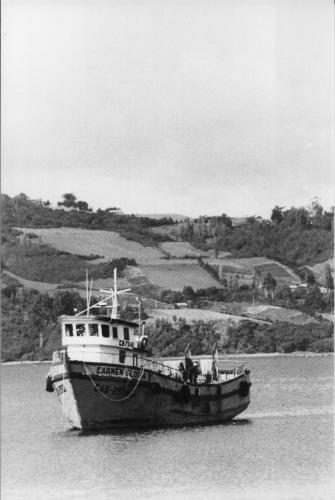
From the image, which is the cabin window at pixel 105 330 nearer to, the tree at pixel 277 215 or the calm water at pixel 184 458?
the calm water at pixel 184 458

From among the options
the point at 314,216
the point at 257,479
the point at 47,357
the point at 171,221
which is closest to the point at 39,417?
the point at 171,221

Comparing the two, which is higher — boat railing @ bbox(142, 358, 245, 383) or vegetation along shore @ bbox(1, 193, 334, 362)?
vegetation along shore @ bbox(1, 193, 334, 362)

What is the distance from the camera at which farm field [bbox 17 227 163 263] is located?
224 ft

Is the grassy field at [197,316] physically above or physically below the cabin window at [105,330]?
above

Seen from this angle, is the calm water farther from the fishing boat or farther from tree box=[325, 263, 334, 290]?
tree box=[325, 263, 334, 290]

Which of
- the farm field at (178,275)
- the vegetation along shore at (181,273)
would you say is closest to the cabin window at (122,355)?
the vegetation along shore at (181,273)

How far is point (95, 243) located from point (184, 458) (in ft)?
120

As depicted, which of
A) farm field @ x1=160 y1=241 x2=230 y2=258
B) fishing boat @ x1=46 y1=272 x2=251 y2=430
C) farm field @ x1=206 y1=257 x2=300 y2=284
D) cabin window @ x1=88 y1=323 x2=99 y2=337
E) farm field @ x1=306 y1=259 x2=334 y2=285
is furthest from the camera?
farm field @ x1=306 y1=259 x2=334 y2=285

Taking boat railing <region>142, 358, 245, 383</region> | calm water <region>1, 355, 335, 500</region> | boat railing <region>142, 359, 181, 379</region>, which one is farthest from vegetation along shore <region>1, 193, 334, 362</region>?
calm water <region>1, 355, 335, 500</region>

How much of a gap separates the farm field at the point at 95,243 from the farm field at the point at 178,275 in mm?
1147

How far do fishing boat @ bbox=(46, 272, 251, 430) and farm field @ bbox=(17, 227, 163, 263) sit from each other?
22.5m

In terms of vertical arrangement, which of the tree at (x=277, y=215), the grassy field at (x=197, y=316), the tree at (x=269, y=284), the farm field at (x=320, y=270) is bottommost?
the grassy field at (x=197, y=316)

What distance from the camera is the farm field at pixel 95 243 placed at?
68.1 m

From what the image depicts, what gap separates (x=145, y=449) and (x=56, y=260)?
134 feet
